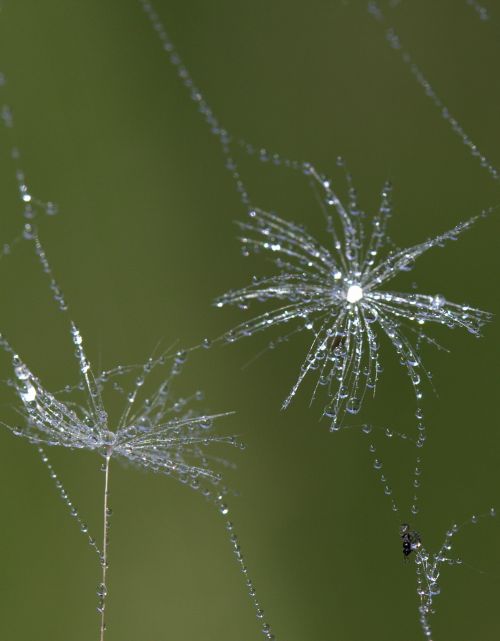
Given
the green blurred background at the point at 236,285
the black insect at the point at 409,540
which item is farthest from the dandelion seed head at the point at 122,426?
the black insect at the point at 409,540

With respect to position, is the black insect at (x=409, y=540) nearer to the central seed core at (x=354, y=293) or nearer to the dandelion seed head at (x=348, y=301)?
the dandelion seed head at (x=348, y=301)

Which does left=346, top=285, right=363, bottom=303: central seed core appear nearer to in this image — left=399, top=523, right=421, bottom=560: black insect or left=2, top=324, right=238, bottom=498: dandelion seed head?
left=2, top=324, right=238, bottom=498: dandelion seed head

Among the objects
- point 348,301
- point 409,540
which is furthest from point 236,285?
point 409,540

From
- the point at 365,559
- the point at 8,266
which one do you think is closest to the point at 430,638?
the point at 365,559

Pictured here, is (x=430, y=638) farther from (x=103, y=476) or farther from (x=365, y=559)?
(x=103, y=476)

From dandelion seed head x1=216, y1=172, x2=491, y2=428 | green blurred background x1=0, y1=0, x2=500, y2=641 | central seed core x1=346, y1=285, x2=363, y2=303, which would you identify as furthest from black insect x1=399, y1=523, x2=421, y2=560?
central seed core x1=346, y1=285, x2=363, y2=303

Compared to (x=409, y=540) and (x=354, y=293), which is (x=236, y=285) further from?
(x=409, y=540)

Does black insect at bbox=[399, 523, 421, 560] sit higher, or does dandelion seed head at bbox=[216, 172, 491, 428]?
dandelion seed head at bbox=[216, 172, 491, 428]
